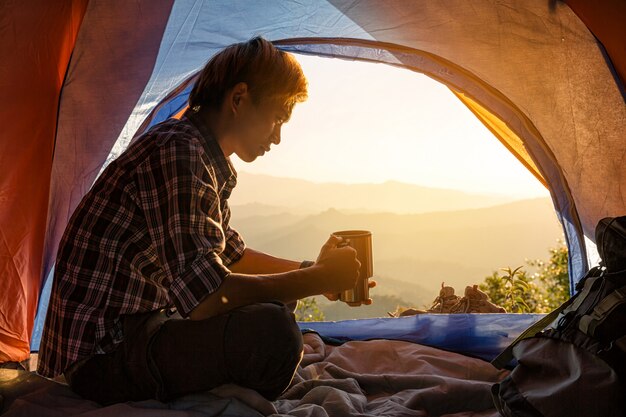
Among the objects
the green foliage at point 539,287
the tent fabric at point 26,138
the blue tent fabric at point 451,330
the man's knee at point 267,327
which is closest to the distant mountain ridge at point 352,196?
the green foliage at point 539,287

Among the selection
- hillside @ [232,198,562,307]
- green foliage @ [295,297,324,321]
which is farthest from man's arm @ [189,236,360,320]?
hillside @ [232,198,562,307]

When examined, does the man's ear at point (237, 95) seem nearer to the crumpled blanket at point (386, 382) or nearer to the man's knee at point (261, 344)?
the man's knee at point (261, 344)

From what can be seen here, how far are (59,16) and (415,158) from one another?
325cm

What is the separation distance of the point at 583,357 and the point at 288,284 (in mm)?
553

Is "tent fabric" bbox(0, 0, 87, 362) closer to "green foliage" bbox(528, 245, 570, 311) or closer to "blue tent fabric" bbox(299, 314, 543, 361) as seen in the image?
"blue tent fabric" bbox(299, 314, 543, 361)

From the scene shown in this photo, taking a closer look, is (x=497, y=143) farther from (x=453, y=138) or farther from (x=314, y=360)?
(x=453, y=138)

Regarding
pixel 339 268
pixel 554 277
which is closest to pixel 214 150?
pixel 339 268

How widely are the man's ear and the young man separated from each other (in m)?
0.08

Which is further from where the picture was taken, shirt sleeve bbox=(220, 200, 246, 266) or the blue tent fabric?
the blue tent fabric

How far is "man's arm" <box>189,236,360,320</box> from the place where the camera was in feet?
4.01

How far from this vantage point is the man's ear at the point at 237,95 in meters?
1.42

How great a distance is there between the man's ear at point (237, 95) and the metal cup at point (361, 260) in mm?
355

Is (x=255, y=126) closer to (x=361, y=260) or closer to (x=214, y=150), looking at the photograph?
(x=214, y=150)

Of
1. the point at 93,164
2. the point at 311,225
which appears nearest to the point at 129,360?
the point at 93,164
